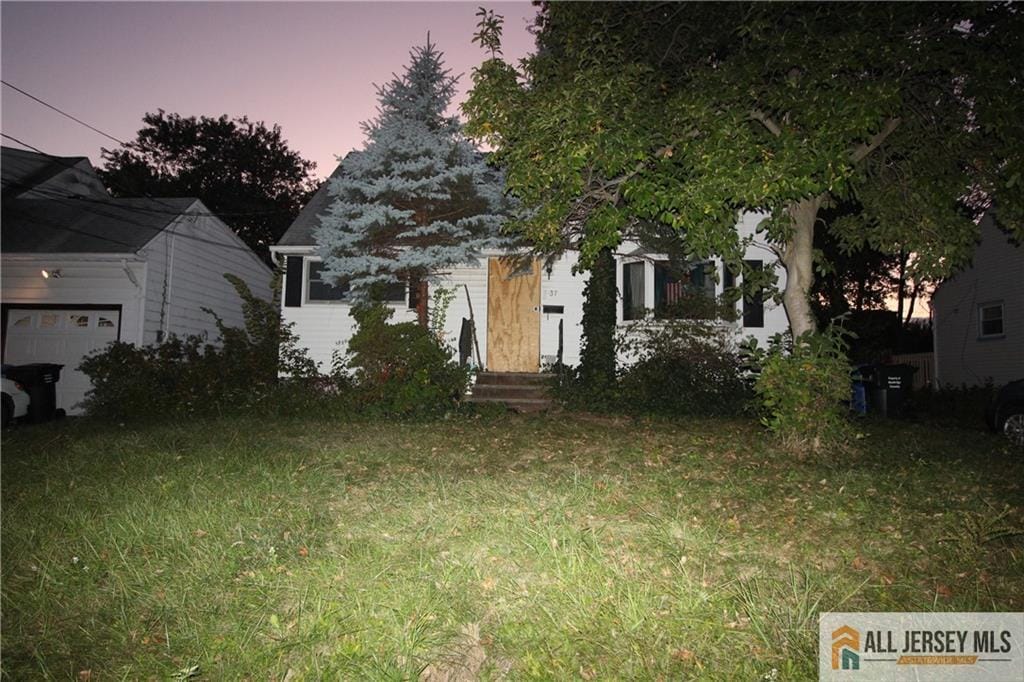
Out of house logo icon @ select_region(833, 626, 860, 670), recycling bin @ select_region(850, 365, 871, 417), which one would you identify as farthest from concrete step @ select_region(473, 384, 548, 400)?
house logo icon @ select_region(833, 626, 860, 670)

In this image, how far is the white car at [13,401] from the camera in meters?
10.6

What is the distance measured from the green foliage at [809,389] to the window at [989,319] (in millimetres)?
12520

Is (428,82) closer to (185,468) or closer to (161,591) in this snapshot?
(185,468)

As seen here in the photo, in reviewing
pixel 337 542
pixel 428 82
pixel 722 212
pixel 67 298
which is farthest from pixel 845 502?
pixel 67 298

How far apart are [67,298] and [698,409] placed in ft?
52.6

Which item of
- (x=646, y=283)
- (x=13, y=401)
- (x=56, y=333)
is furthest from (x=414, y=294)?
(x=56, y=333)

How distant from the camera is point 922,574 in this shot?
10.8 feet

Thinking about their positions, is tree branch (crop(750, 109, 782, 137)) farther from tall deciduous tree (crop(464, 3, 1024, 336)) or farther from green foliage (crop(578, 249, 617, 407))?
green foliage (crop(578, 249, 617, 407))

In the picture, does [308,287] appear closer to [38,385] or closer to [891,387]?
[38,385]

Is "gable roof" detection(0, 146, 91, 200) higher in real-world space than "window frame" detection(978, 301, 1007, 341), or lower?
higher

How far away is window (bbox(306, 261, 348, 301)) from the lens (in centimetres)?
1321

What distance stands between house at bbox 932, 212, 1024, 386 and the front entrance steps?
37.8 feet

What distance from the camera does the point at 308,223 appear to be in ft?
46.1

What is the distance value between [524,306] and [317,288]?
5375 millimetres
